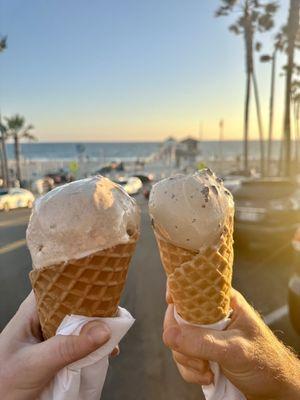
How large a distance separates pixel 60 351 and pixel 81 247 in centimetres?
41

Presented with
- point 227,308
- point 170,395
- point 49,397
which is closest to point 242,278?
point 170,395

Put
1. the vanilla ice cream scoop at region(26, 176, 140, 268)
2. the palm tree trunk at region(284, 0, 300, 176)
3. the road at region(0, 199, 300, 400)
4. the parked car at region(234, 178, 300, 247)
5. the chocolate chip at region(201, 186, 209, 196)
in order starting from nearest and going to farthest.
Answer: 1. the vanilla ice cream scoop at region(26, 176, 140, 268)
2. the chocolate chip at region(201, 186, 209, 196)
3. the road at region(0, 199, 300, 400)
4. the parked car at region(234, 178, 300, 247)
5. the palm tree trunk at region(284, 0, 300, 176)

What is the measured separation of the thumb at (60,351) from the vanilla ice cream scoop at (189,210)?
522 millimetres

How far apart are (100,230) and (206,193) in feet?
1.51

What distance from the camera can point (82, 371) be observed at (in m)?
1.65

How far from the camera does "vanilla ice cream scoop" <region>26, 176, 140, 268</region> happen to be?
1506 mm

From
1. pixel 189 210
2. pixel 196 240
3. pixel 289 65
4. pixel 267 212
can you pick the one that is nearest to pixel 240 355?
pixel 196 240

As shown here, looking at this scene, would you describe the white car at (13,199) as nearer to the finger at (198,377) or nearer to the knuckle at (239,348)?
the finger at (198,377)

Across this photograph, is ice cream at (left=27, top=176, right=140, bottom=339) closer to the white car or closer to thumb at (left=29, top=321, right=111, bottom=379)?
thumb at (left=29, top=321, right=111, bottom=379)

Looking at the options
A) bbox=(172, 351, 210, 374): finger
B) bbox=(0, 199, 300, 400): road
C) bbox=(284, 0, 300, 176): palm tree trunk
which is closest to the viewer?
bbox=(172, 351, 210, 374): finger

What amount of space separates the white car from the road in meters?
11.6

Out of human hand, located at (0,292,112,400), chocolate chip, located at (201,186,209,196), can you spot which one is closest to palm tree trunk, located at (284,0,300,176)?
chocolate chip, located at (201,186,209,196)

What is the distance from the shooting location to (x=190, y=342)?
5.43ft

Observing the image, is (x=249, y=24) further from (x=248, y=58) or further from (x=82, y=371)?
(x=82, y=371)
